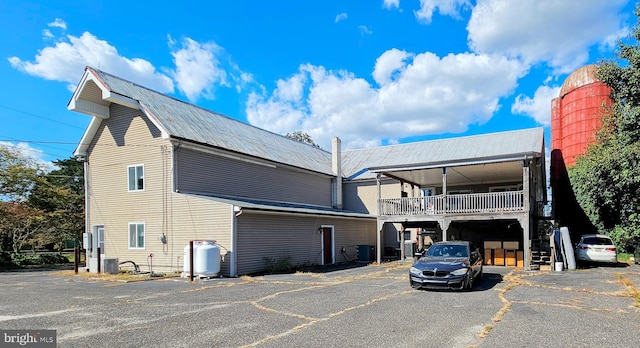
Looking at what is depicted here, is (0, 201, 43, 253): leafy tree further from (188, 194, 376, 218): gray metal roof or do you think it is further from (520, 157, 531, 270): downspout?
(520, 157, 531, 270): downspout

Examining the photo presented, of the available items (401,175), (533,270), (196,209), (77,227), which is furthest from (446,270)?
(77,227)

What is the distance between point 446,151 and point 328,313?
1884 cm

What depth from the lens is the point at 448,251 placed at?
13.9 metres

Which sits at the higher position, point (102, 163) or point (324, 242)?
point (102, 163)

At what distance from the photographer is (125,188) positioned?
20422 millimetres

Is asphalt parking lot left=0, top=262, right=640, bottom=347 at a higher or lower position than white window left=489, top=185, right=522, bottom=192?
lower

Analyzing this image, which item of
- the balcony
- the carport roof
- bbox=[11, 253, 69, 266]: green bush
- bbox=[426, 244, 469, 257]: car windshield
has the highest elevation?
the carport roof

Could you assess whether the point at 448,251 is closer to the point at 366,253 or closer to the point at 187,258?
the point at 187,258

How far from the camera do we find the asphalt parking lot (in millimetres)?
7113

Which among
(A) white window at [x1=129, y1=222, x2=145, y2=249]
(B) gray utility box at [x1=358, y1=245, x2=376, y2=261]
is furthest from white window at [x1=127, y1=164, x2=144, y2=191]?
(B) gray utility box at [x1=358, y1=245, x2=376, y2=261]

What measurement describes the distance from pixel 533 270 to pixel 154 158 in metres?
17.0

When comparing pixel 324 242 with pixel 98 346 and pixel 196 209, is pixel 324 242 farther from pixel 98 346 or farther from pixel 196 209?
pixel 98 346

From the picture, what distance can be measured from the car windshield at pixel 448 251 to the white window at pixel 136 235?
1277 centimetres

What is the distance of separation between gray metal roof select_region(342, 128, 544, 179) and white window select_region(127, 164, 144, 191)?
10.9 meters
